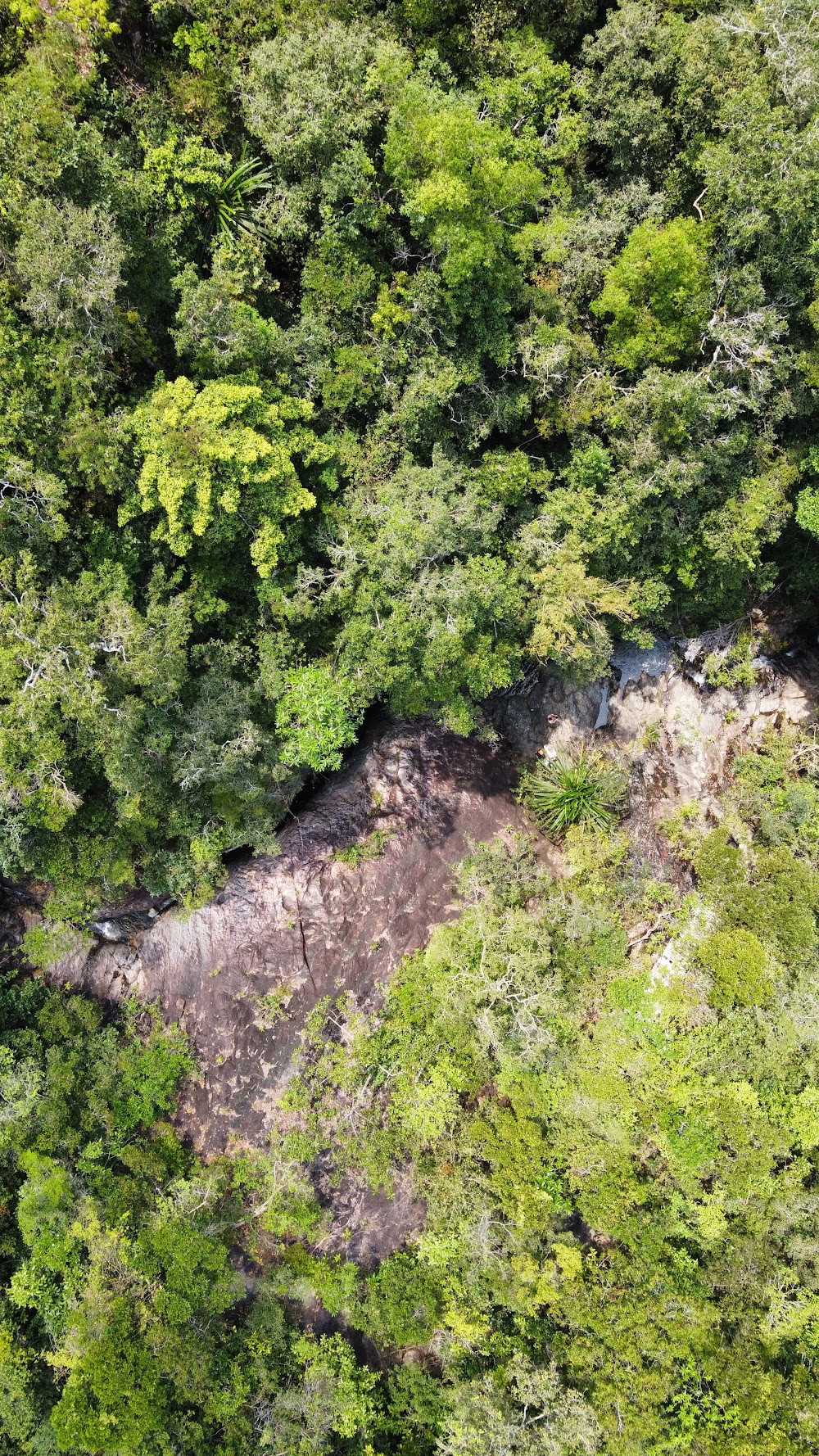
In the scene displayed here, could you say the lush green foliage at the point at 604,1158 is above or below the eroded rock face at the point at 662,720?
below

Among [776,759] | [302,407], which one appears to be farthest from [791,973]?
[302,407]

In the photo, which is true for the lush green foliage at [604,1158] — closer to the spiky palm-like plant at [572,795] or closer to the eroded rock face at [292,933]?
the eroded rock face at [292,933]

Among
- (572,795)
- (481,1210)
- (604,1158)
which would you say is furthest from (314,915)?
(604,1158)

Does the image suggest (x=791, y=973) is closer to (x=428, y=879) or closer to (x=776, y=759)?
(x=776, y=759)

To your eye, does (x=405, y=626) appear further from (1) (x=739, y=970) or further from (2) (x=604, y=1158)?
(2) (x=604, y=1158)

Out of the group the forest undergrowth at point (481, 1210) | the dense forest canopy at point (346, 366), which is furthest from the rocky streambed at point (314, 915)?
the dense forest canopy at point (346, 366)

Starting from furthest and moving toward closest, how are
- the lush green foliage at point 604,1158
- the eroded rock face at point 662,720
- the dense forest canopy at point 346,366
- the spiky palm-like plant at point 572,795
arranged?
the eroded rock face at point 662,720, the spiky palm-like plant at point 572,795, the lush green foliage at point 604,1158, the dense forest canopy at point 346,366
